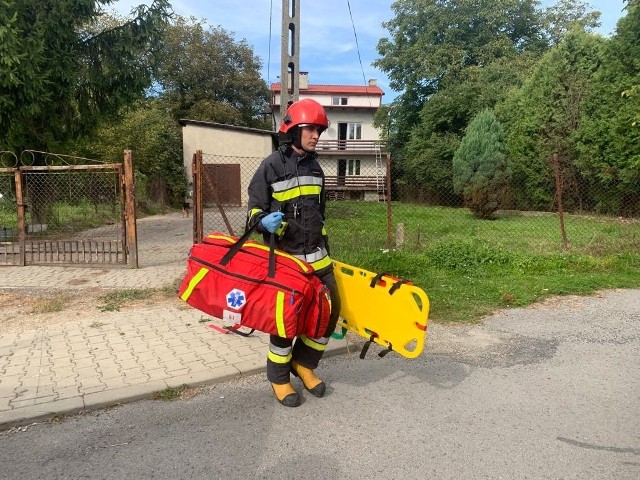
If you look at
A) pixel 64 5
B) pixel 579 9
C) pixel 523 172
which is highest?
pixel 579 9

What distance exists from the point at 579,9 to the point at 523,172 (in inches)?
834

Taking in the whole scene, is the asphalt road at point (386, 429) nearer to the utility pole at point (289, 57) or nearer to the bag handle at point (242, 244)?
the bag handle at point (242, 244)

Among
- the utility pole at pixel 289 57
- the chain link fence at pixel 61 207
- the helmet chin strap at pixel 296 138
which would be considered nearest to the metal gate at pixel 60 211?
the chain link fence at pixel 61 207

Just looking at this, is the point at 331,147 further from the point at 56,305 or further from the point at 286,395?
the point at 286,395

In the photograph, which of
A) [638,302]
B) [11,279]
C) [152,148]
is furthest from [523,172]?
[11,279]

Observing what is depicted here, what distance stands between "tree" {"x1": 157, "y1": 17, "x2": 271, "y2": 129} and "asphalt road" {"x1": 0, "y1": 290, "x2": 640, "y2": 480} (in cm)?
3579

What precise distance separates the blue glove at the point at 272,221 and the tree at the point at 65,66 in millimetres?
9192

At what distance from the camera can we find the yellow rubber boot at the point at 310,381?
3504 millimetres

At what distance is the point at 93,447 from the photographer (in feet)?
9.42

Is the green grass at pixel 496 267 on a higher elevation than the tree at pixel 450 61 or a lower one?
lower

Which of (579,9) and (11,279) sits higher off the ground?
(579,9)

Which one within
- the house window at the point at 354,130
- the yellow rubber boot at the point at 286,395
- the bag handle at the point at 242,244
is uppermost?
the house window at the point at 354,130

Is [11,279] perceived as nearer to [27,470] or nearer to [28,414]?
[28,414]

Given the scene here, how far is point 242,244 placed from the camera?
3199 mm
